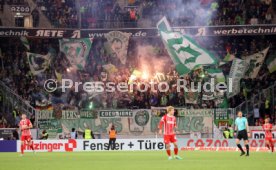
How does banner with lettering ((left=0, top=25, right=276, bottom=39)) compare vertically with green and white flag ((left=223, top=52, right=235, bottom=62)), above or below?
above

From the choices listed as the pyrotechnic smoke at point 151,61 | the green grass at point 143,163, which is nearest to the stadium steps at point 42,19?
the pyrotechnic smoke at point 151,61

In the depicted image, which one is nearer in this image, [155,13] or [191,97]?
[191,97]

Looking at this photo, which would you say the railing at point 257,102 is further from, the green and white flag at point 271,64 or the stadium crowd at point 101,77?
the green and white flag at point 271,64

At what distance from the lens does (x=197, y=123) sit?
146 feet

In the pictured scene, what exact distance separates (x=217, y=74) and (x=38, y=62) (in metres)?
12.1

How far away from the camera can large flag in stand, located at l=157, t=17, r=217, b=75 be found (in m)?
46.7

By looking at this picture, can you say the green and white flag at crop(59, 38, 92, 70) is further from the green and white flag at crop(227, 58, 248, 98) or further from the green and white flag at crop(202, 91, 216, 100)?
the green and white flag at crop(227, 58, 248, 98)

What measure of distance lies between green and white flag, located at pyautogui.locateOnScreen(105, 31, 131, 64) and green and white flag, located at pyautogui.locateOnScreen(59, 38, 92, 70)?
1.48 metres

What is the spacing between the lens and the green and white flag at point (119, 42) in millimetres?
48438

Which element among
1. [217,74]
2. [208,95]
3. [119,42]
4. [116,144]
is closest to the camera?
[116,144]

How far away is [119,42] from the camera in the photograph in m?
48.7

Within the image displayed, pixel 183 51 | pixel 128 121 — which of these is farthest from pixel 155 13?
pixel 128 121

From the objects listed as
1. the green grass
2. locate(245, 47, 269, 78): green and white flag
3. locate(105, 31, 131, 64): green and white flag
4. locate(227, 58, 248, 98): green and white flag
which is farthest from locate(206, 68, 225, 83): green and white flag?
the green grass

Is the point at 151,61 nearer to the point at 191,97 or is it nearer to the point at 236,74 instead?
the point at 191,97
